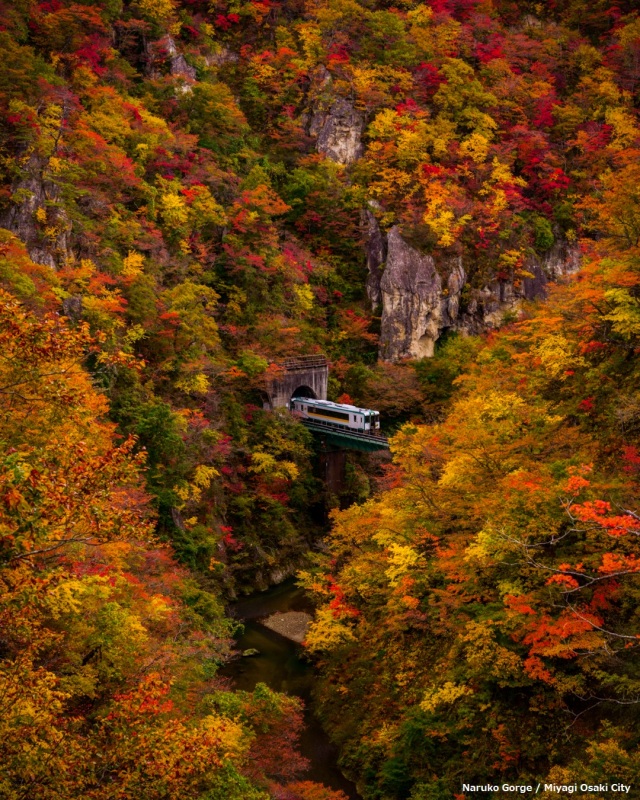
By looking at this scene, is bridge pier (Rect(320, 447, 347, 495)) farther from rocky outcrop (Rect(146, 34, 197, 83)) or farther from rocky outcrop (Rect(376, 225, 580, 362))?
rocky outcrop (Rect(146, 34, 197, 83))

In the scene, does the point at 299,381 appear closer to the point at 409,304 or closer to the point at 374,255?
the point at 409,304

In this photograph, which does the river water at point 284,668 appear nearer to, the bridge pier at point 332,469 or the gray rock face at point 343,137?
the bridge pier at point 332,469

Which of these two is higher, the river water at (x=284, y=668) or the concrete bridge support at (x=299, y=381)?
the concrete bridge support at (x=299, y=381)

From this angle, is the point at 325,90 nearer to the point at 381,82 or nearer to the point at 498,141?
the point at 381,82

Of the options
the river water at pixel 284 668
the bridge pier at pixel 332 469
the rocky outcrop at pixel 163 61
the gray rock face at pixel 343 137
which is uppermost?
the rocky outcrop at pixel 163 61

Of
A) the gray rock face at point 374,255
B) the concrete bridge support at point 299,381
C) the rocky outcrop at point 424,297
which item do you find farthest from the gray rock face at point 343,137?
the concrete bridge support at point 299,381

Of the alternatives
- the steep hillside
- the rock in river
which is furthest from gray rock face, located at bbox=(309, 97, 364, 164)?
the rock in river

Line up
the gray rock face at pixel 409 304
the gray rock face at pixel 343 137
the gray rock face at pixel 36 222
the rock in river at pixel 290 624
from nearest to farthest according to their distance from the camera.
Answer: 1. the rock in river at pixel 290 624
2. the gray rock face at pixel 36 222
3. the gray rock face at pixel 409 304
4. the gray rock face at pixel 343 137

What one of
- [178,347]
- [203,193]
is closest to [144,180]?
[203,193]
